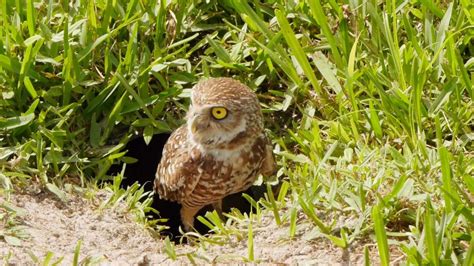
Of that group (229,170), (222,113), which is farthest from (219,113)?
(229,170)

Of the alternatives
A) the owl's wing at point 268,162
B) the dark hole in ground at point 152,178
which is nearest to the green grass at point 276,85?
the owl's wing at point 268,162

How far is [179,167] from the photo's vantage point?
5086mm

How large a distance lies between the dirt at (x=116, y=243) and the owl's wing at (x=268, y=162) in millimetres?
713

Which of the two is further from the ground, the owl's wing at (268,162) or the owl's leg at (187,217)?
the owl's wing at (268,162)

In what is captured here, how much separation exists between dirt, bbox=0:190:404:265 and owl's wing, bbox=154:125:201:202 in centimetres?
46

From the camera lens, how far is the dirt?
4016mm

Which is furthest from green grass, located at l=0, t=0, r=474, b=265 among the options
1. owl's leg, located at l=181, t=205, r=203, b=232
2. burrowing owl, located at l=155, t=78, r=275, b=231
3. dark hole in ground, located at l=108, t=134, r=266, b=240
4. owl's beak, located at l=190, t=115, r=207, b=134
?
dark hole in ground, located at l=108, t=134, r=266, b=240

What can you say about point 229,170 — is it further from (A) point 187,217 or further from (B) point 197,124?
(A) point 187,217

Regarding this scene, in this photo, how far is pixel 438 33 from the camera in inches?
195

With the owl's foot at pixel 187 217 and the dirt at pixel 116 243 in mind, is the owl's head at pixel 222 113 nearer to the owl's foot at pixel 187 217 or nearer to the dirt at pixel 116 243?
the dirt at pixel 116 243

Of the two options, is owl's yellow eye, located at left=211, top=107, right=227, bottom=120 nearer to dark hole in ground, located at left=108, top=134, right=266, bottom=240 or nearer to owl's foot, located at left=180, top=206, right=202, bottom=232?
owl's foot, located at left=180, top=206, right=202, bottom=232

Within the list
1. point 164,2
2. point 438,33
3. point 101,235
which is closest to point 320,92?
point 438,33

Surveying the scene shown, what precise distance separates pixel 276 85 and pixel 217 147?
621 millimetres

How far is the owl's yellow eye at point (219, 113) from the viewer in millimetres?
4824
